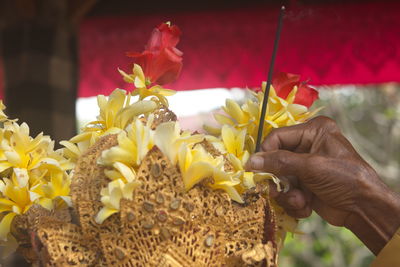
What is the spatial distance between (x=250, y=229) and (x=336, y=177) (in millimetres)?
226

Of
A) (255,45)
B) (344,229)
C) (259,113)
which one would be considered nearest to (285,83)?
(259,113)

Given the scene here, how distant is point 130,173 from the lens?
54 cm

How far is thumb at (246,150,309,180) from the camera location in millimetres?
674

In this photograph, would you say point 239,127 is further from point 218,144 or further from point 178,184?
point 178,184

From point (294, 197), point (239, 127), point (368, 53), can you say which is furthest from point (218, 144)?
point (368, 53)

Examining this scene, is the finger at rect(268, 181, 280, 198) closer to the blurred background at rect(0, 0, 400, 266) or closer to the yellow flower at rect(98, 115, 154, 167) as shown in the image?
the yellow flower at rect(98, 115, 154, 167)

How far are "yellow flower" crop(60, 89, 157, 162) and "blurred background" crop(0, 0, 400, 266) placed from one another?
45.5 inches

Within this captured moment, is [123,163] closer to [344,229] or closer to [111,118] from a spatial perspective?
[111,118]

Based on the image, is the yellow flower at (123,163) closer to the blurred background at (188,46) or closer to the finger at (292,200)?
the finger at (292,200)

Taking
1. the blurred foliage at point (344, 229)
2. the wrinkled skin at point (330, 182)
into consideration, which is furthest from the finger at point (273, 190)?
the blurred foliage at point (344, 229)

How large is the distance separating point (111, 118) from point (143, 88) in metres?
0.06

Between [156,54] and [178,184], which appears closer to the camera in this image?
[178,184]

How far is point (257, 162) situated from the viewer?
0.67 metres

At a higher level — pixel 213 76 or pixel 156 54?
pixel 156 54
